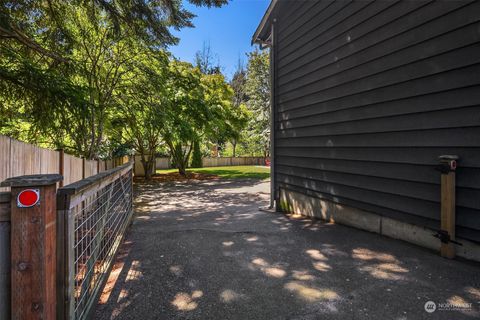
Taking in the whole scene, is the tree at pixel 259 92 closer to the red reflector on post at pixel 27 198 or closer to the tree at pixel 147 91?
the tree at pixel 147 91

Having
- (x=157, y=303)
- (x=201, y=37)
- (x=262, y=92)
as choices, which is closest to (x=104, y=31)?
(x=157, y=303)

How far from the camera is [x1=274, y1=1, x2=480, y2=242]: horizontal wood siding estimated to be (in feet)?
9.12

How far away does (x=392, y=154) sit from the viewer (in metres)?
3.55

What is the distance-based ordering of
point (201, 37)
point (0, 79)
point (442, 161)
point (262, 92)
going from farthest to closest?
1. point (262, 92)
2. point (201, 37)
3. point (0, 79)
4. point (442, 161)

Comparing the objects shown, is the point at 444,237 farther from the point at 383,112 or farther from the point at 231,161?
the point at 231,161

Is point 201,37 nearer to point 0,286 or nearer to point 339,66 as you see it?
point 339,66

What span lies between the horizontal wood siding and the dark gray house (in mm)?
12

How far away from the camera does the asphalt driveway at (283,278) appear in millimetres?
2086

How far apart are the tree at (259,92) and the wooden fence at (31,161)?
22381mm

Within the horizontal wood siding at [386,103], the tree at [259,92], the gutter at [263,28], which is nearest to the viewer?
the horizontal wood siding at [386,103]

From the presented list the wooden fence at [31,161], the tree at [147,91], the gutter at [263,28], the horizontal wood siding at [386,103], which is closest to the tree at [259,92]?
the tree at [147,91]

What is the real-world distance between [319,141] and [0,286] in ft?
14.7

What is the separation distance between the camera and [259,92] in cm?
2781

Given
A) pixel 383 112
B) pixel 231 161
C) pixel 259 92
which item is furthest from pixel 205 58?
pixel 383 112
